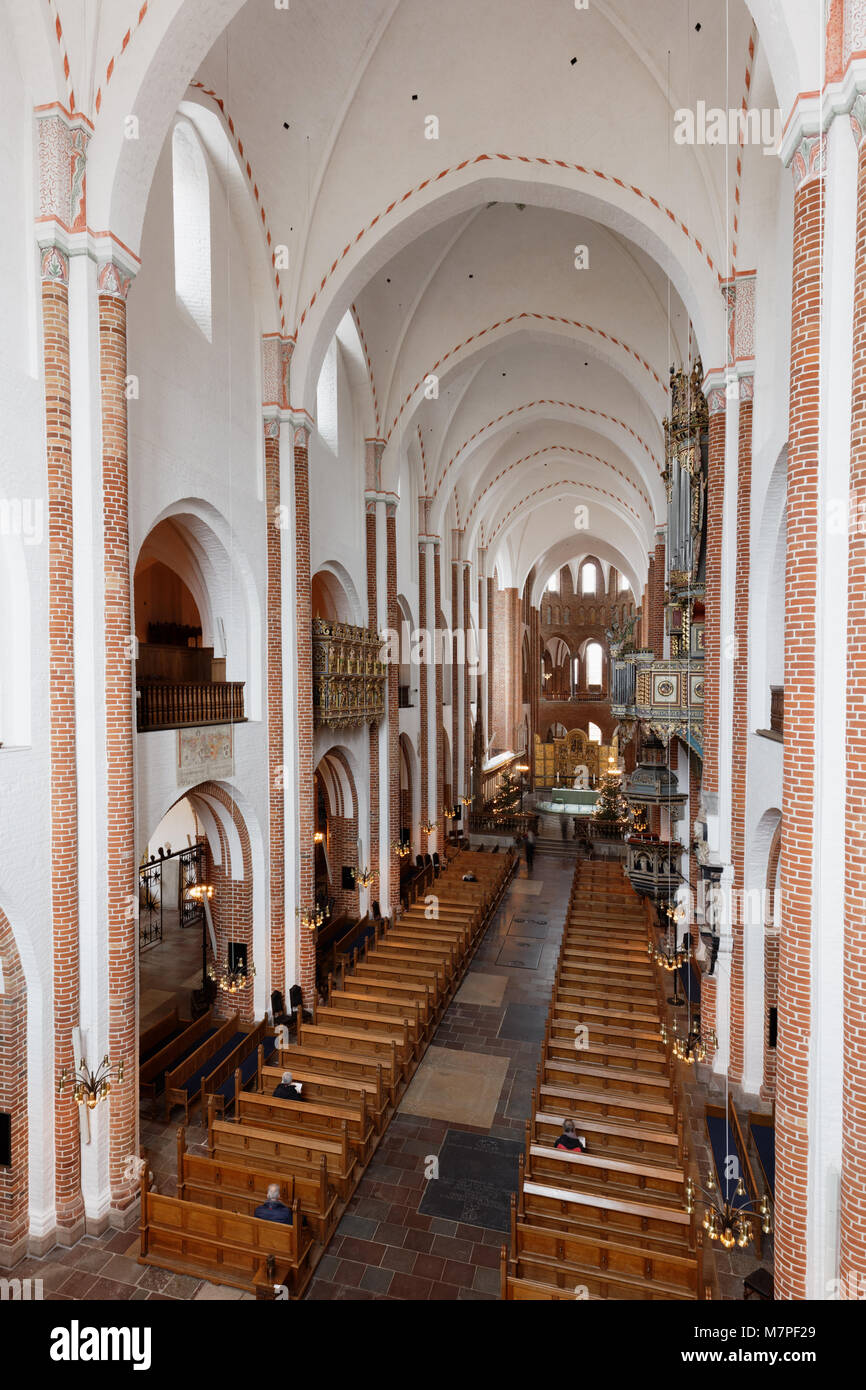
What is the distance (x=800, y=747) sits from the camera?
5.72 meters

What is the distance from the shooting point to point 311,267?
12719 millimetres

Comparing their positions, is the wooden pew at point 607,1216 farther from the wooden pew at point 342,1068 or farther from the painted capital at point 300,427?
the painted capital at point 300,427

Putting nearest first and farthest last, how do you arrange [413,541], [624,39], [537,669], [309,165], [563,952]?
[624,39] < [309,165] < [563,952] < [413,541] < [537,669]

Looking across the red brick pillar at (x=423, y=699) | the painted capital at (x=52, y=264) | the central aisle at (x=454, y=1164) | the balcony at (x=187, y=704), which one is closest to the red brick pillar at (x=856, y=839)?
the central aisle at (x=454, y=1164)

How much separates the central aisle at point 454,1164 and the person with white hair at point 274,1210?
705mm

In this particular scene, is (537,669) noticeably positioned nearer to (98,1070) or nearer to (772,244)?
(772,244)

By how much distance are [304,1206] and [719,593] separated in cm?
955

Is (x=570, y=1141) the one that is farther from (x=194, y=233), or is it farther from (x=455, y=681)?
(x=455, y=681)

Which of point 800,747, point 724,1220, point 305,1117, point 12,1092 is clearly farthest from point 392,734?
point 724,1220

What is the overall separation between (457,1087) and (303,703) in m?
6.74

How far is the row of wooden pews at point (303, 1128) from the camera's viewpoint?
717 centimetres

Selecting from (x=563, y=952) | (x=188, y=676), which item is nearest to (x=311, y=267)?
(x=188, y=676)

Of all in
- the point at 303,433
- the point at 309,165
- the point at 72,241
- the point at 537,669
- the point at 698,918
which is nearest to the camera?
the point at 72,241

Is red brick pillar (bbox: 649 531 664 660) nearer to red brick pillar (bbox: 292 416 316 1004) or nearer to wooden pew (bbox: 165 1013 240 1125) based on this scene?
red brick pillar (bbox: 292 416 316 1004)
